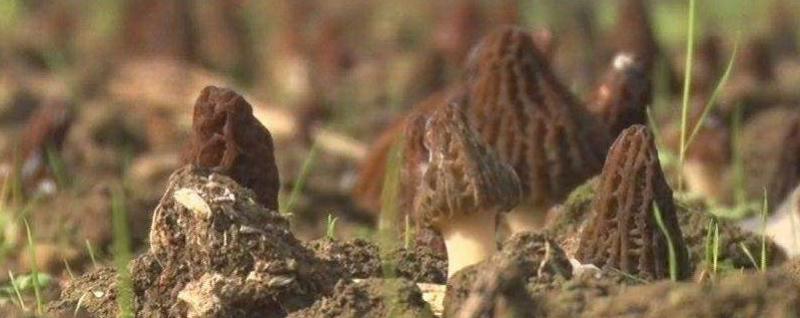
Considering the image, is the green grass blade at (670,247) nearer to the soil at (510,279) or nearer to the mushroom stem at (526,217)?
the soil at (510,279)

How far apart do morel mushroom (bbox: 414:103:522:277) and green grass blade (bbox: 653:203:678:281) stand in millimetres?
368

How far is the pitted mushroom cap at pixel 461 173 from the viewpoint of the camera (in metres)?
4.45

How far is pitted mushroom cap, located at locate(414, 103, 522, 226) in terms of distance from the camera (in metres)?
4.45

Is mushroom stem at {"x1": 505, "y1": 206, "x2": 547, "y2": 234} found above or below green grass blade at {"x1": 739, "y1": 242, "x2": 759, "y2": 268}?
above

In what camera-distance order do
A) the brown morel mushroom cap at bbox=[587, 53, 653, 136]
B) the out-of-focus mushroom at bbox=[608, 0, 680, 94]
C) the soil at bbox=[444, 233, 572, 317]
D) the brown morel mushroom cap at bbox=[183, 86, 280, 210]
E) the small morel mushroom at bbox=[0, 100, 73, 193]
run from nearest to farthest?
the soil at bbox=[444, 233, 572, 317] → the brown morel mushroom cap at bbox=[183, 86, 280, 210] → the brown morel mushroom cap at bbox=[587, 53, 653, 136] → the small morel mushroom at bbox=[0, 100, 73, 193] → the out-of-focus mushroom at bbox=[608, 0, 680, 94]

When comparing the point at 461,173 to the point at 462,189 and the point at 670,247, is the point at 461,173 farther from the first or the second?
the point at 670,247

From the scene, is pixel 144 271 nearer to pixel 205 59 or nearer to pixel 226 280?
pixel 226 280

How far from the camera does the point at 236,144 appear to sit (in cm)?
474

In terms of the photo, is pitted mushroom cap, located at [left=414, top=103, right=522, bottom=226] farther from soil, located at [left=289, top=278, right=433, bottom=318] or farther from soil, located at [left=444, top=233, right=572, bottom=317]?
soil, located at [left=289, top=278, right=433, bottom=318]

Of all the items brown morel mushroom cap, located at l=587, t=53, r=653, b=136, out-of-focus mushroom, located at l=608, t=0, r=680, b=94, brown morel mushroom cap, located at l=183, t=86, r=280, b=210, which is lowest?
brown morel mushroom cap, located at l=183, t=86, r=280, b=210

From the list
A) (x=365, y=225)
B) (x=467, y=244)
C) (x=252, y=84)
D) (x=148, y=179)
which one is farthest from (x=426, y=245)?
(x=252, y=84)

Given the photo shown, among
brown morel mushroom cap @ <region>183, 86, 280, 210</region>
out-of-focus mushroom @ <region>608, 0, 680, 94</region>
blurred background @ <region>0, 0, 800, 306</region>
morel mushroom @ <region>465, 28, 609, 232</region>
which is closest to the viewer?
brown morel mushroom cap @ <region>183, 86, 280, 210</region>

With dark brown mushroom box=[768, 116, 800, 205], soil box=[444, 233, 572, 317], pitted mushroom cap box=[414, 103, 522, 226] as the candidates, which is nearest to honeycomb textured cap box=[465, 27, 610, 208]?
dark brown mushroom box=[768, 116, 800, 205]

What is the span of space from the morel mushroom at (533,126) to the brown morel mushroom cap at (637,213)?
179 cm
